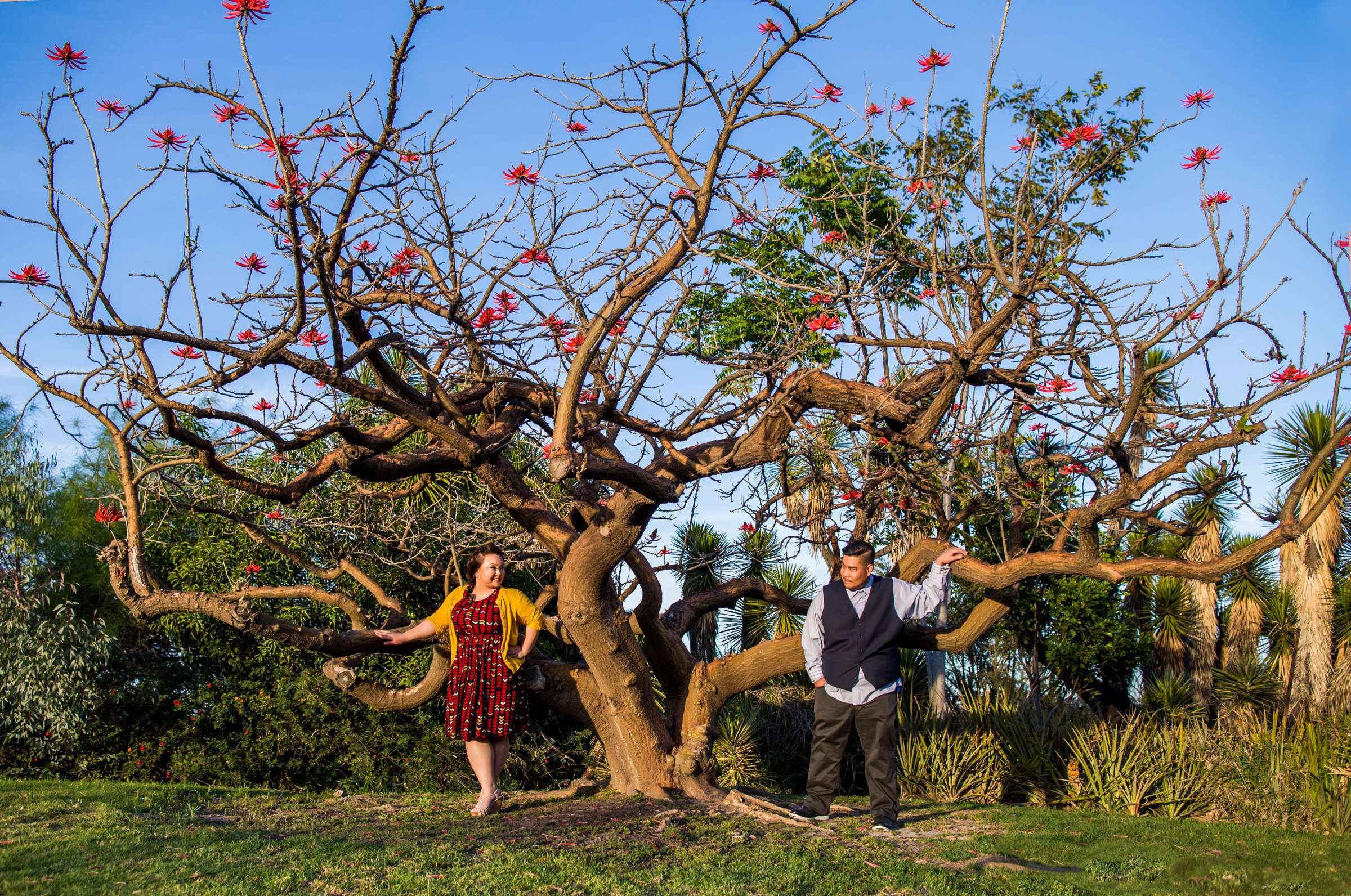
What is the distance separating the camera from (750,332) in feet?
41.5

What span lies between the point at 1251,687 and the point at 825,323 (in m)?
11.1

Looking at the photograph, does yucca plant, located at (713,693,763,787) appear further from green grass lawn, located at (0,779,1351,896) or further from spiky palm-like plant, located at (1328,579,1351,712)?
spiky palm-like plant, located at (1328,579,1351,712)

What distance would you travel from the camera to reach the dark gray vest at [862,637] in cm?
570

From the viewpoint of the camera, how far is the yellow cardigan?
6.04 meters

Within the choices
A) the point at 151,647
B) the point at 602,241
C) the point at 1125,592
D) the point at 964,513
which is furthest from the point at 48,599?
the point at 1125,592

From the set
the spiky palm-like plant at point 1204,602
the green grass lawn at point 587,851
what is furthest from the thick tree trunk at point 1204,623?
the green grass lawn at point 587,851

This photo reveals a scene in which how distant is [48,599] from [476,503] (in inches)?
177

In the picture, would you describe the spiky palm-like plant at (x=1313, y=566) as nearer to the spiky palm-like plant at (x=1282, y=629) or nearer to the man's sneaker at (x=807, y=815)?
the spiky palm-like plant at (x=1282, y=629)

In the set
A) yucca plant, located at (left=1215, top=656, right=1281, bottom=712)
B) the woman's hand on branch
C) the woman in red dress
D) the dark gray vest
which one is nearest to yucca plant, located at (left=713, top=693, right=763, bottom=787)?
the woman in red dress

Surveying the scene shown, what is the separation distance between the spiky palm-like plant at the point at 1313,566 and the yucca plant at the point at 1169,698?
122 centimetres

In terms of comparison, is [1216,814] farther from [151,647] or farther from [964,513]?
[151,647]

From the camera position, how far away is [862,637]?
572 centimetres

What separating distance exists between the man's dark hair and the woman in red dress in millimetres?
1827

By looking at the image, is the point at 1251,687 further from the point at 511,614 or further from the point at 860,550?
the point at 511,614
